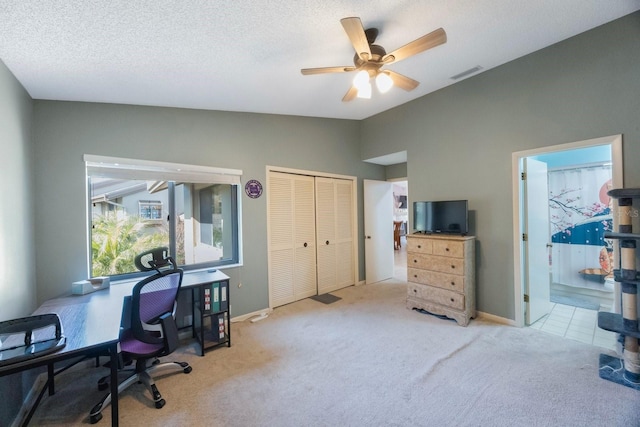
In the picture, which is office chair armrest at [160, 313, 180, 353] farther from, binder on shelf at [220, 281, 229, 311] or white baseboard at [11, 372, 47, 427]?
white baseboard at [11, 372, 47, 427]

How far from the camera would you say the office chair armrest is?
2.03m

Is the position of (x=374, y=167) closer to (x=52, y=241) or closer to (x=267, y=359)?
(x=267, y=359)

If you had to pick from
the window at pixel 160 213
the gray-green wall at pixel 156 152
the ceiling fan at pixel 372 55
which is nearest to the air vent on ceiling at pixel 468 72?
the ceiling fan at pixel 372 55

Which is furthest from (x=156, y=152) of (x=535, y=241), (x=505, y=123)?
(x=535, y=241)

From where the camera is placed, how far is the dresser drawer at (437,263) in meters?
3.26

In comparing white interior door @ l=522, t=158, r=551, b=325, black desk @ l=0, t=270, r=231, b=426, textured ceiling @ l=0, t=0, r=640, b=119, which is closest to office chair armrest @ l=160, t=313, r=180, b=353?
black desk @ l=0, t=270, r=231, b=426

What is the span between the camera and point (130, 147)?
9.20ft

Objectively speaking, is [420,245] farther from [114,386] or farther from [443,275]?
[114,386]

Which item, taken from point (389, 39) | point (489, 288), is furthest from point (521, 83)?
point (489, 288)

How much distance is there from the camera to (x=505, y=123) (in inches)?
125

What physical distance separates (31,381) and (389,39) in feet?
13.0

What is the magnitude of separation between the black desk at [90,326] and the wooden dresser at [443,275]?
2465mm

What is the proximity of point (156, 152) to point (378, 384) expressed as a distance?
3.13 m

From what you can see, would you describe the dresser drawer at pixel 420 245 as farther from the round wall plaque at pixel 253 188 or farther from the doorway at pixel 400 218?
the doorway at pixel 400 218
